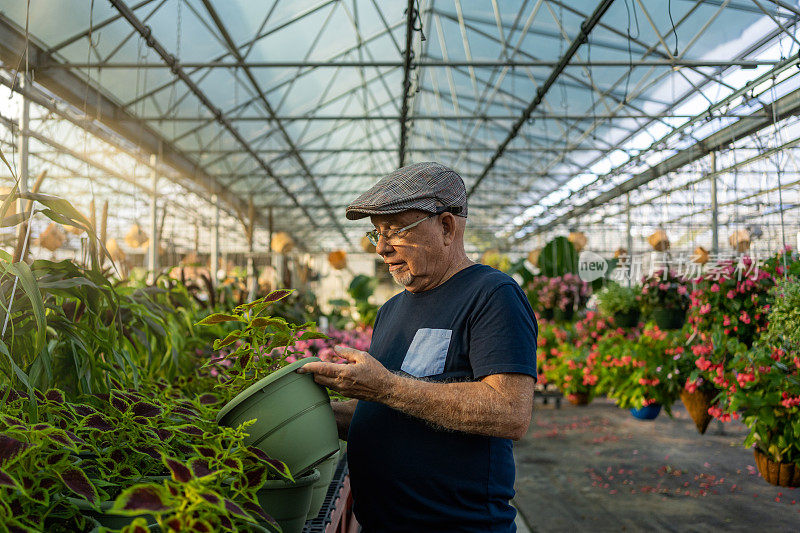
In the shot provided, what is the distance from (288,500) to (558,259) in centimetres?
596

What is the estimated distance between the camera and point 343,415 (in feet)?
4.25

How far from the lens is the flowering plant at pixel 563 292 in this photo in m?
6.30

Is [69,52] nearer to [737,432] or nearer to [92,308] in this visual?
[92,308]

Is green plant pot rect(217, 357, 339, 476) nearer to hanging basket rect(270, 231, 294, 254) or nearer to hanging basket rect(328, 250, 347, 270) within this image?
hanging basket rect(270, 231, 294, 254)

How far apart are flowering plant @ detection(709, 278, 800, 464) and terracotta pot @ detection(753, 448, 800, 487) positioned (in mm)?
34

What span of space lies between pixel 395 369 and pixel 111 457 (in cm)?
56

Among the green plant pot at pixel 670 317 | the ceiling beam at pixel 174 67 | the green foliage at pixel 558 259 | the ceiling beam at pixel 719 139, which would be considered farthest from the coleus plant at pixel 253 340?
the green foliage at pixel 558 259

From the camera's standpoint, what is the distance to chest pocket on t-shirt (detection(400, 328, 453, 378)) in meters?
1.12

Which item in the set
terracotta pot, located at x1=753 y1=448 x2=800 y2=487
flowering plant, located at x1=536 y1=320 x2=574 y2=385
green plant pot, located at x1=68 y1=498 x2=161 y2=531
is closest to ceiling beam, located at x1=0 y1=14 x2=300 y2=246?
green plant pot, located at x1=68 y1=498 x2=161 y2=531

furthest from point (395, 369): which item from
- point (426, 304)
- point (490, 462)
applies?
point (490, 462)

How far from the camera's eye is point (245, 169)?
11562mm

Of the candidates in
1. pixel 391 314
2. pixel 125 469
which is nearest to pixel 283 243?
pixel 391 314

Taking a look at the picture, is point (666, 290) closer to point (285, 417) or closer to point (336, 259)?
point (285, 417)

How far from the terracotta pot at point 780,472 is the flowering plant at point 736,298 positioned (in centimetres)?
70
